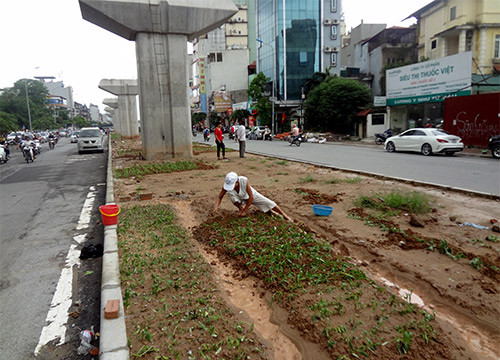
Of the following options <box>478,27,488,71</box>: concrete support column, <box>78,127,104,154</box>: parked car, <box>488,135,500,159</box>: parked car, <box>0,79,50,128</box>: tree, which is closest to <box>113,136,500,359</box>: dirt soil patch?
<box>488,135,500,159</box>: parked car

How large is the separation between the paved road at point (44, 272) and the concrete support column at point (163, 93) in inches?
274

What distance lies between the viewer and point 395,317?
3.15m

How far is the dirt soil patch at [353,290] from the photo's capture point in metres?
2.87

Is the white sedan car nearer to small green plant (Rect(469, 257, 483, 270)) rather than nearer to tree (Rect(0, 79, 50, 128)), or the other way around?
small green plant (Rect(469, 257, 483, 270))

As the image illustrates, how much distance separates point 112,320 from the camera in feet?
10.4

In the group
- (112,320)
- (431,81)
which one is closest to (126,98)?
(431,81)

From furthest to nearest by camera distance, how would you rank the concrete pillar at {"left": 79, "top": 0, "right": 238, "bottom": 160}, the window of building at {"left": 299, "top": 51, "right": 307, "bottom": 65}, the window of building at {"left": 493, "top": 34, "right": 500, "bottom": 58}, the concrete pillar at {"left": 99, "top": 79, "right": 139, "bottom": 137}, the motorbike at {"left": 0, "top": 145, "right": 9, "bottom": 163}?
the window of building at {"left": 299, "top": 51, "right": 307, "bottom": 65} < the concrete pillar at {"left": 99, "top": 79, "right": 139, "bottom": 137} < the window of building at {"left": 493, "top": 34, "right": 500, "bottom": 58} < the motorbike at {"left": 0, "top": 145, "right": 9, "bottom": 163} < the concrete pillar at {"left": 79, "top": 0, "right": 238, "bottom": 160}

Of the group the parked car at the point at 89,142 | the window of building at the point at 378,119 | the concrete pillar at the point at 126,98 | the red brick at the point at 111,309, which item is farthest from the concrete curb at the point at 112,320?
the concrete pillar at the point at 126,98

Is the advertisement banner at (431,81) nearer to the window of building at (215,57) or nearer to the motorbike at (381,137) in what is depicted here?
the motorbike at (381,137)

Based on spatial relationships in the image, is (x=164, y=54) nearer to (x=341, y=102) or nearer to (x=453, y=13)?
(x=341, y=102)

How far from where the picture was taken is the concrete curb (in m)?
2.76

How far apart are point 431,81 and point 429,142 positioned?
31.6 ft

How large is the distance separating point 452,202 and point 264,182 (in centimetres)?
479

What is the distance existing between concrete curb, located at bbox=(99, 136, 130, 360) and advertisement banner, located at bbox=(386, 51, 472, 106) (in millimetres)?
24200
